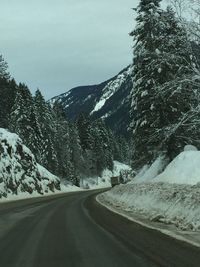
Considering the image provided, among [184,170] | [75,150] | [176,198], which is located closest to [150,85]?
[184,170]

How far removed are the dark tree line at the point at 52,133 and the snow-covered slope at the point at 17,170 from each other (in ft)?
54.9

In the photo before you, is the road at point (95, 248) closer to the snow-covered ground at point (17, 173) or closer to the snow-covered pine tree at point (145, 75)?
the snow-covered pine tree at point (145, 75)

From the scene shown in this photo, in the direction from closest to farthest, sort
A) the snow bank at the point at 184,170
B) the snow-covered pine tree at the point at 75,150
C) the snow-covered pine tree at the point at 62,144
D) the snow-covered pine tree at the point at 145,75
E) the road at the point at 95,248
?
the road at the point at 95,248, the snow bank at the point at 184,170, the snow-covered pine tree at the point at 145,75, the snow-covered pine tree at the point at 62,144, the snow-covered pine tree at the point at 75,150

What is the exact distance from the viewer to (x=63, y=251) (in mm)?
11055

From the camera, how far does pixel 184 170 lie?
86.2 feet

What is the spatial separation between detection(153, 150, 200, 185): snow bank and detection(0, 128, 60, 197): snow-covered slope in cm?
2566

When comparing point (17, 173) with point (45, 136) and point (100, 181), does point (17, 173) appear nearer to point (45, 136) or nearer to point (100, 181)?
point (45, 136)

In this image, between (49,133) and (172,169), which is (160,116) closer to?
(172,169)

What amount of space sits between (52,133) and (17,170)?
41175 millimetres

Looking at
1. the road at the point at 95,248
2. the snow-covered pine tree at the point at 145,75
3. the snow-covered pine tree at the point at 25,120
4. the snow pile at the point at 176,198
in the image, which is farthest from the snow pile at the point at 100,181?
the road at the point at 95,248

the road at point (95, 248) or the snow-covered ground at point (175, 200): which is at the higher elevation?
the snow-covered ground at point (175, 200)

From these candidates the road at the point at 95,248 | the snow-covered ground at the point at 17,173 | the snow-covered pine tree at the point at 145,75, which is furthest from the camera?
the snow-covered ground at the point at 17,173

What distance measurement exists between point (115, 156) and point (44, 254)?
539 ft

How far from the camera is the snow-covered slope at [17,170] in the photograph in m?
55.1
